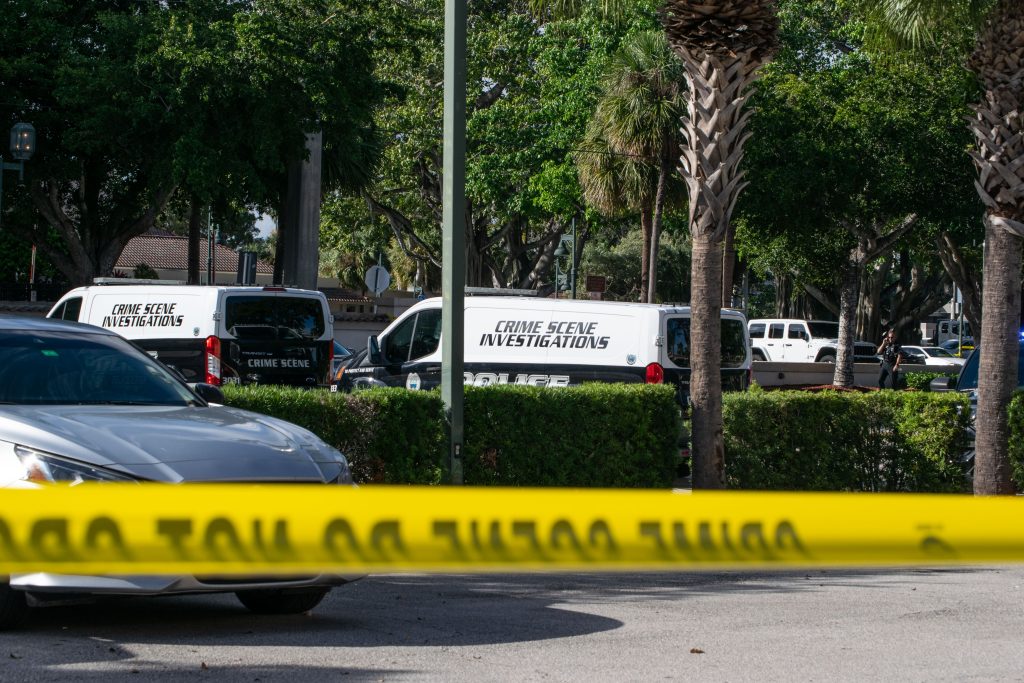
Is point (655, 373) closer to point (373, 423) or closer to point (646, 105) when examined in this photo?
point (373, 423)

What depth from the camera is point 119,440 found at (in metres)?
6.23

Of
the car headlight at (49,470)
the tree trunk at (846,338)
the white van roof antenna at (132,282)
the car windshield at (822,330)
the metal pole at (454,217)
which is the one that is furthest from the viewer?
the car windshield at (822,330)

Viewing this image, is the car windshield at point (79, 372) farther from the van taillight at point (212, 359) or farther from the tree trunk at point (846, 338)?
the tree trunk at point (846, 338)

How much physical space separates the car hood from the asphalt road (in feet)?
2.76

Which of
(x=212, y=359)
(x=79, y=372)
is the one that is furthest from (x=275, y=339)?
(x=79, y=372)

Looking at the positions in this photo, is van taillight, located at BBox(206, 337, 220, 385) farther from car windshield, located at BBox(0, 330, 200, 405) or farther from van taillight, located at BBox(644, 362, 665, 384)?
car windshield, located at BBox(0, 330, 200, 405)

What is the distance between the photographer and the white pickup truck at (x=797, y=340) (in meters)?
46.5

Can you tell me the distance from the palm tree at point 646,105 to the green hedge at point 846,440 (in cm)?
1387

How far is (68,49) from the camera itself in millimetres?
29812

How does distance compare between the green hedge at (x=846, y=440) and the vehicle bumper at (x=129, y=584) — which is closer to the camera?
the vehicle bumper at (x=129, y=584)

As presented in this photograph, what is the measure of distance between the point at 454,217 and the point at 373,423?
1.88 meters

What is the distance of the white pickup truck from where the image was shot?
46.5m

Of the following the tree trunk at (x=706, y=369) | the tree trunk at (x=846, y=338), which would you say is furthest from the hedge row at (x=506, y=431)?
the tree trunk at (x=846, y=338)

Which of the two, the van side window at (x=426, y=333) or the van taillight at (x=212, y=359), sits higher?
the van side window at (x=426, y=333)
